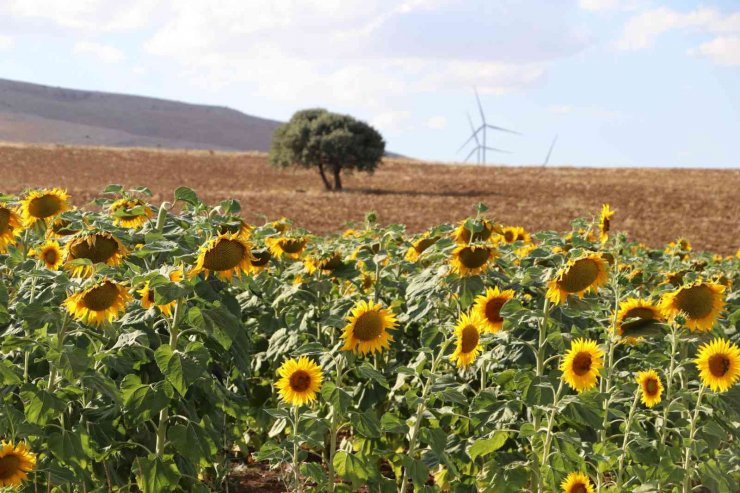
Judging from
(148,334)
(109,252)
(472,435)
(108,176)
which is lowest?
(108,176)

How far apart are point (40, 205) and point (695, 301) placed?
3681 millimetres

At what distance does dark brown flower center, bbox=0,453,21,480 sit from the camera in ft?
13.6

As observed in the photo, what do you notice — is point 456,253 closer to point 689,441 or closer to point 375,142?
point 689,441

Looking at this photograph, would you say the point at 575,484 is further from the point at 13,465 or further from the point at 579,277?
the point at 13,465

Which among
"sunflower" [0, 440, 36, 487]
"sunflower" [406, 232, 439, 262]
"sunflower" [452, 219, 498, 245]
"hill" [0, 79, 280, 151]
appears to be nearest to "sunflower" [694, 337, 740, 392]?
"sunflower" [452, 219, 498, 245]

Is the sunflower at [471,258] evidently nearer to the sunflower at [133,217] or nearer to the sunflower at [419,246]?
the sunflower at [419,246]

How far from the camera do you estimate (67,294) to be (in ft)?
13.9

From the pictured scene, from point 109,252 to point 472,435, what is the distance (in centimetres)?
247

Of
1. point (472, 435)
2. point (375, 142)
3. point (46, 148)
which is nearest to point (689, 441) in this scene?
point (472, 435)

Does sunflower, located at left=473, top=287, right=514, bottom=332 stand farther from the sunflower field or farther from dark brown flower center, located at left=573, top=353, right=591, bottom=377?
dark brown flower center, located at left=573, top=353, right=591, bottom=377

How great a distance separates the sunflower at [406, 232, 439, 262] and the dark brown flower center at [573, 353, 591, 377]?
2.01m

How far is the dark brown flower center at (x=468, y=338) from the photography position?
16.4ft

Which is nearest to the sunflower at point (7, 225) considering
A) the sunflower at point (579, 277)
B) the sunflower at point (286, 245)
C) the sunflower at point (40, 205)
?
the sunflower at point (40, 205)

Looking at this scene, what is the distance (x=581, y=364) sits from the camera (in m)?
4.74
